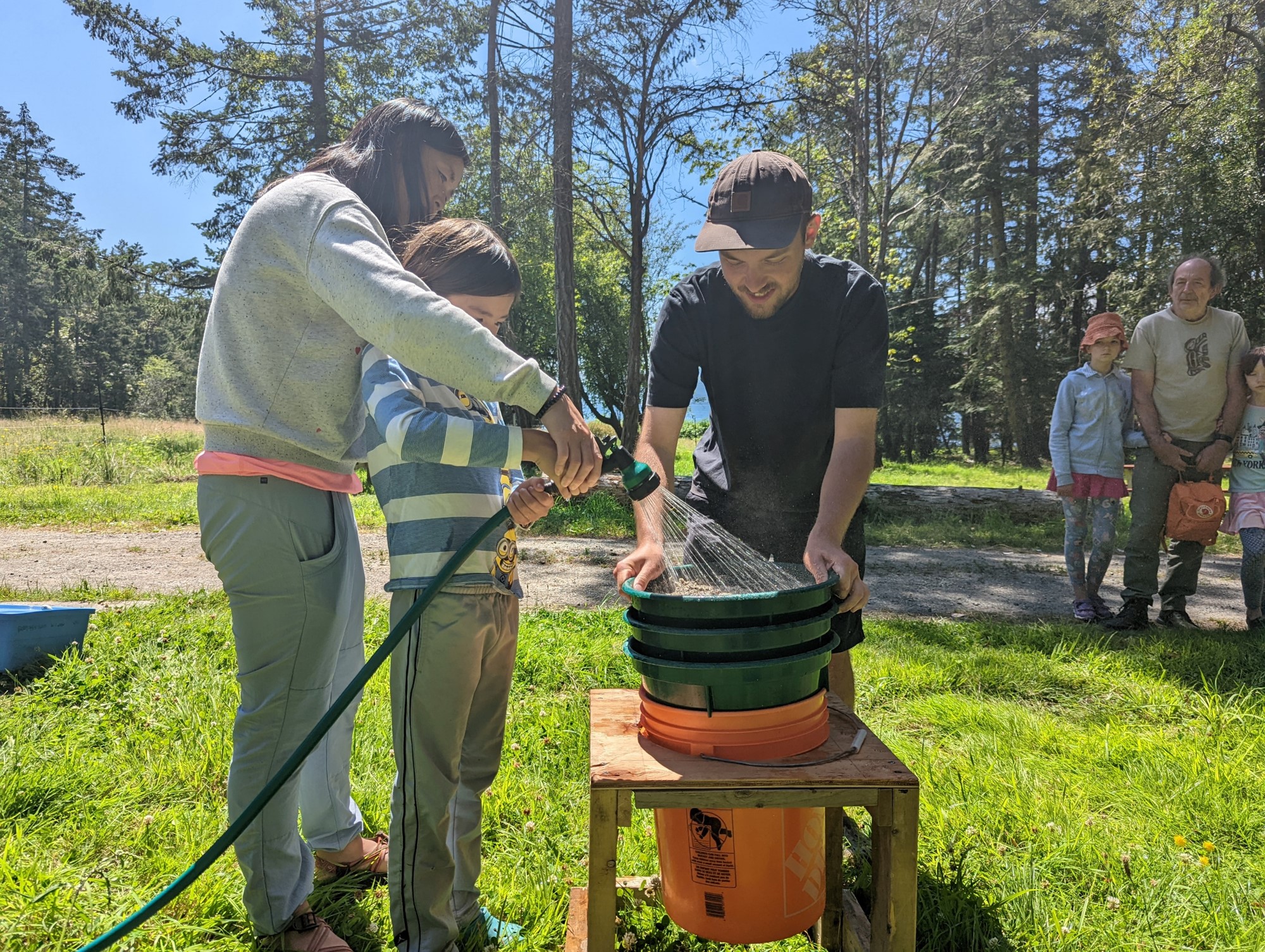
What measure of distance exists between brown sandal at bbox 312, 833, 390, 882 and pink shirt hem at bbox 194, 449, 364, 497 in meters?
1.15

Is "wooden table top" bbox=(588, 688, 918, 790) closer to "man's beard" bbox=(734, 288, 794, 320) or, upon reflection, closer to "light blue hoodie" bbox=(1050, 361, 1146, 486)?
"man's beard" bbox=(734, 288, 794, 320)

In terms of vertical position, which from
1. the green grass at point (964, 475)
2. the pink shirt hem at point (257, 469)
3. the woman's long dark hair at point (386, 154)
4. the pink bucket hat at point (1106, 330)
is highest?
the pink bucket hat at point (1106, 330)

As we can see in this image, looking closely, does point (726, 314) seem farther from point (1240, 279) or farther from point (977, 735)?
point (1240, 279)

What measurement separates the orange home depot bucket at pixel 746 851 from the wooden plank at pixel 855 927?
1.12 ft

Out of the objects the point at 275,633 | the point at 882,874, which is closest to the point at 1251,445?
the point at 882,874

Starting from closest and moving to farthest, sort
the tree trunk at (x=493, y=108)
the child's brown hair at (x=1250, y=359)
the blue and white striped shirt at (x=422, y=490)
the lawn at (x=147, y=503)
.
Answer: the blue and white striped shirt at (x=422, y=490)
the child's brown hair at (x=1250, y=359)
the lawn at (x=147, y=503)
the tree trunk at (x=493, y=108)

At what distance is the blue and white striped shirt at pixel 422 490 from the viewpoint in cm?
163

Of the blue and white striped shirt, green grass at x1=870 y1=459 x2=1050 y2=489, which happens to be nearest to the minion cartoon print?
the blue and white striped shirt

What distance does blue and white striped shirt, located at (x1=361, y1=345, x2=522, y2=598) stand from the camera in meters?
1.63

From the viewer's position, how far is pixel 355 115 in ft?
49.7

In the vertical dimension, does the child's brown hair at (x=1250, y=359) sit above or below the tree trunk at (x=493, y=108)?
below

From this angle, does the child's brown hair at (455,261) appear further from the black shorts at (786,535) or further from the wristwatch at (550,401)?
the black shorts at (786,535)

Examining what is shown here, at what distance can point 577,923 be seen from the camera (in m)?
1.93

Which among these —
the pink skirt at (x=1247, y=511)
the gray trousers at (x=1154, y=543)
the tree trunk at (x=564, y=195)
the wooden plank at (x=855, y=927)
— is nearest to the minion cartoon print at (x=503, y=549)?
the wooden plank at (x=855, y=927)
